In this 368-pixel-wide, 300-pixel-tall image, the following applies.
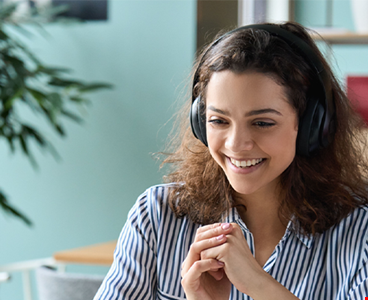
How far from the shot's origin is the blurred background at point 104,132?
238 centimetres

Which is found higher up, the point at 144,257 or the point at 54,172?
the point at 144,257

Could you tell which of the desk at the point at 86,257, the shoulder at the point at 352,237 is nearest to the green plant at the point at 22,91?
the desk at the point at 86,257

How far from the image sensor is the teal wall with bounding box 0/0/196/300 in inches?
93.7

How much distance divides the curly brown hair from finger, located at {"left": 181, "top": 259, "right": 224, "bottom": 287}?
16 centimetres

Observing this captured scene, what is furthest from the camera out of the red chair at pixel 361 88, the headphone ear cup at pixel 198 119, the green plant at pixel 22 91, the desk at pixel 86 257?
the green plant at pixel 22 91

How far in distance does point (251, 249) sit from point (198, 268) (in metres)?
0.17

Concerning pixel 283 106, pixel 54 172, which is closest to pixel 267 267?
pixel 283 106

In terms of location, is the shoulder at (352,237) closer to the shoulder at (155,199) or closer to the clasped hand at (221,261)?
the clasped hand at (221,261)

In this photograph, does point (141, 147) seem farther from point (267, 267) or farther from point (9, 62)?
point (267, 267)

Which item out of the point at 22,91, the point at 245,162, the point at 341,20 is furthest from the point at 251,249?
the point at 341,20

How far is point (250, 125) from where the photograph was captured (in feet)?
2.84

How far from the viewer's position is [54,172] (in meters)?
2.58

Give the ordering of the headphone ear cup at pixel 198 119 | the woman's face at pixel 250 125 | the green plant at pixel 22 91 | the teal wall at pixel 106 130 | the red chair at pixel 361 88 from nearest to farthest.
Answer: the woman's face at pixel 250 125, the headphone ear cup at pixel 198 119, the red chair at pixel 361 88, the green plant at pixel 22 91, the teal wall at pixel 106 130

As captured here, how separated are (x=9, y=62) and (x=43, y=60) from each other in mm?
399
